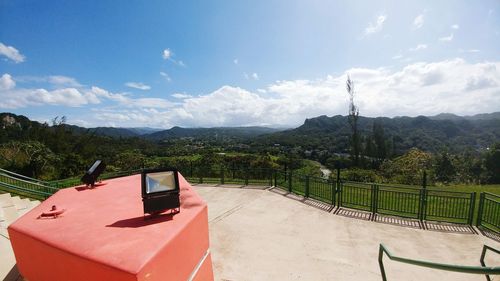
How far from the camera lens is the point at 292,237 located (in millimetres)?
7879

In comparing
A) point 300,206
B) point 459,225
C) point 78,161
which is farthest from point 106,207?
point 78,161

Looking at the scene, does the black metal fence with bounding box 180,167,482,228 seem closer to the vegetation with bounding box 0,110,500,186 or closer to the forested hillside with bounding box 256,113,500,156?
the vegetation with bounding box 0,110,500,186

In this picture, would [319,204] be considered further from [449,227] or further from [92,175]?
[92,175]

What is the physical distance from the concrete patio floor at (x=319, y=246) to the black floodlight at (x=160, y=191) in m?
3.23

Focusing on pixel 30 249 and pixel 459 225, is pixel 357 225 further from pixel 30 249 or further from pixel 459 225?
pixel 30 249

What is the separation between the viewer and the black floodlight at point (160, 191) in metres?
3.42

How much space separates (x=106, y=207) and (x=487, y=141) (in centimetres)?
15642

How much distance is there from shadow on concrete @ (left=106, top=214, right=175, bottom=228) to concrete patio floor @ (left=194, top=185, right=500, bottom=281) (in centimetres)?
314

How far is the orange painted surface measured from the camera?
7.95ft

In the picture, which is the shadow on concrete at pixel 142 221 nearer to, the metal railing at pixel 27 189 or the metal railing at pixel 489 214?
the metal railing at pixel 27 189

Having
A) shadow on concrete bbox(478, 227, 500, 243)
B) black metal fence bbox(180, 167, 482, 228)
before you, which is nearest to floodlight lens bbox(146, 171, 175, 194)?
black metal fence bbox(180, 167, 482, 228)

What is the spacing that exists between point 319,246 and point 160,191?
5.51 m

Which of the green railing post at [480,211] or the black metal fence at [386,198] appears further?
the black metal fence at [386,198]

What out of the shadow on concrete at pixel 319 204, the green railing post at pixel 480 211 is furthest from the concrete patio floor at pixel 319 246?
the green railing post at pixel 480 211
